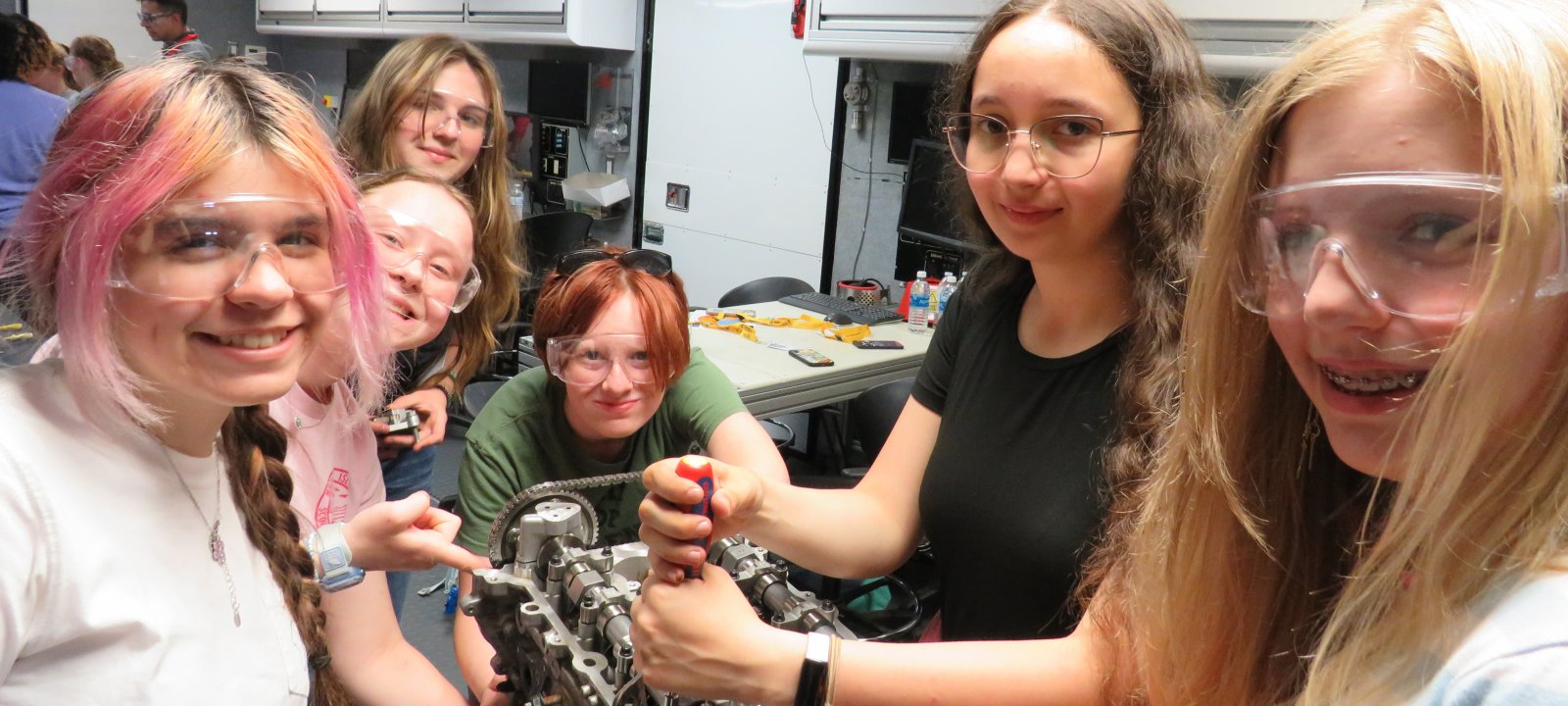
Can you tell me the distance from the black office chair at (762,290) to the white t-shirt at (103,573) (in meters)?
3.63

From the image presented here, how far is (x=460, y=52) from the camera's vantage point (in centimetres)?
251

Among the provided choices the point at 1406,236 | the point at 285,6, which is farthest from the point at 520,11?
the point at 1406,236

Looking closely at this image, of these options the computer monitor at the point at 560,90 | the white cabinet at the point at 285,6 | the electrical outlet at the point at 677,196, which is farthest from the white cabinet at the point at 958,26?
the white cabinet at the point at 285,6

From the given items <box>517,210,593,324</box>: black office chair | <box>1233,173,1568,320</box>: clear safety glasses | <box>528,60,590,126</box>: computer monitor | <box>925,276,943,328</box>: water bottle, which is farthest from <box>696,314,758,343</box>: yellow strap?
<box>1233,173,1568,320</box>: clear safety glasses

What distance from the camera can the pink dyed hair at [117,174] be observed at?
2.66 ft

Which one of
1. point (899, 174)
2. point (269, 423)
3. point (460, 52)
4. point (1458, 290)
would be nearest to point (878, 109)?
point (899, 174)

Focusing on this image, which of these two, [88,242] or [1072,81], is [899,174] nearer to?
[1072,81]

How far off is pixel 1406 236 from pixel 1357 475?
1.12 feet

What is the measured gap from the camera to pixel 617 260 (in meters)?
1.83

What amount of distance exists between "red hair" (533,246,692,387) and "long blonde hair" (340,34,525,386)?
458mm

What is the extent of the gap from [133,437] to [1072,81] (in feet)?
3.40

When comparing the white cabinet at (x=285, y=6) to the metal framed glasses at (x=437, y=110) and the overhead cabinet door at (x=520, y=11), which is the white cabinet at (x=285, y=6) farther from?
the metal framed glasses at (x=437, y=110)

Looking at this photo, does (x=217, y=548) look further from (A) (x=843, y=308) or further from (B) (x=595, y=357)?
(A) (x=843, y=308)

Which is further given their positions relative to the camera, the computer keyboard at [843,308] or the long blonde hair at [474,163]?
the computer keyboard at [843,308]
